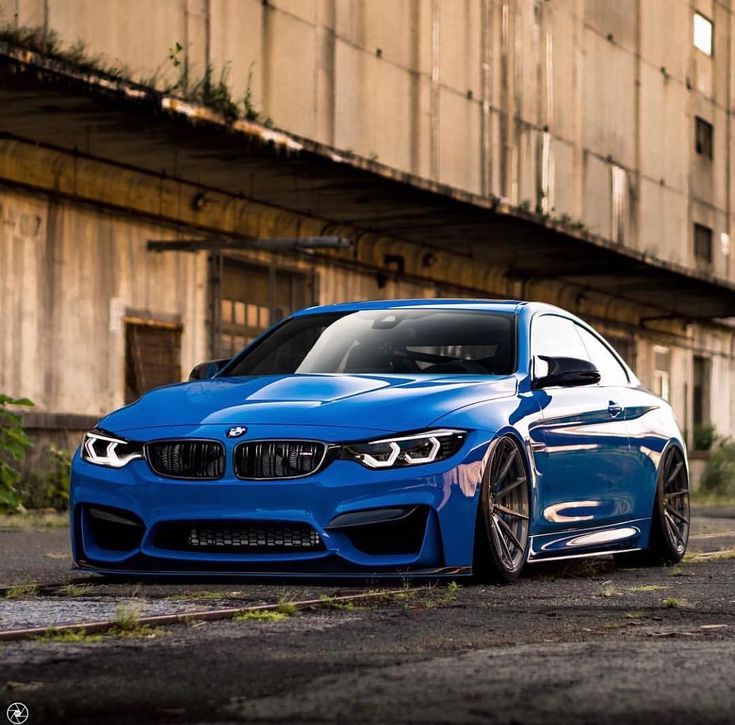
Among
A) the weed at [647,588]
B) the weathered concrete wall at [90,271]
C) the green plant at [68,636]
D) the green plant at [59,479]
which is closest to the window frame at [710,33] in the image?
the weathered concrete wall at [90,271]

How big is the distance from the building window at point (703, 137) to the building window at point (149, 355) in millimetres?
19327

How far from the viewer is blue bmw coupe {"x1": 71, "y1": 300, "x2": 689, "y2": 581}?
8164 mm

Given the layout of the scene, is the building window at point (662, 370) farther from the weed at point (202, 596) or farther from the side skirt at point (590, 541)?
the weed at point (202, 596)

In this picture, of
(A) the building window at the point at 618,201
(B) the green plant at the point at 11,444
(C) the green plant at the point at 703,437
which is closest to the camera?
(B) the green plant at the point at 11,444

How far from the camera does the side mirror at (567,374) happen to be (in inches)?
371

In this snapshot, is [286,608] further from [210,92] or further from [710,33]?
[710,33]

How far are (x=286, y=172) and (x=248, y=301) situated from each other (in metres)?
2.53

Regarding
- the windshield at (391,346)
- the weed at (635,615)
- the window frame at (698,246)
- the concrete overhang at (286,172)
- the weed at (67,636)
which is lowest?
the weed at (635,615)

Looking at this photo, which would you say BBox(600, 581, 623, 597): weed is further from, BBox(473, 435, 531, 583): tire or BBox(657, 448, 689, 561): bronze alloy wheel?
BBox(657, 448, 689, 561): bronze alloy wheel

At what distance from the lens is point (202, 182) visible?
2072cm

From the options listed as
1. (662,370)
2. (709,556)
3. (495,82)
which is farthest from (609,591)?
(662,370)

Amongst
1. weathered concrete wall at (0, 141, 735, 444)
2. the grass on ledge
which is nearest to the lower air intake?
the grass on ledge

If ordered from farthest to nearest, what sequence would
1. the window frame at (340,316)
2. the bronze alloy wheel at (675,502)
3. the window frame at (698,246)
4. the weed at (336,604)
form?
the window frame at (698,246) → the bronze alloy wheel at (675,502) → the window frame at (340,316) → the weed at (336,604)

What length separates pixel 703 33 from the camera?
3800 cm
